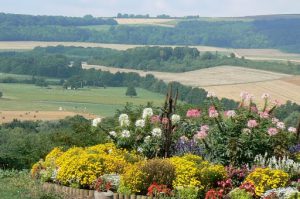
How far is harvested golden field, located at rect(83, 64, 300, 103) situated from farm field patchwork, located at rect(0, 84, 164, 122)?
6766 millimetres

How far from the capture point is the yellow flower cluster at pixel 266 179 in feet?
38.5

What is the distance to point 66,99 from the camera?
96688mm

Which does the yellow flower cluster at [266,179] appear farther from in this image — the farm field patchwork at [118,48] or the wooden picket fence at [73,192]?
the farm field patchwork at [118,48]

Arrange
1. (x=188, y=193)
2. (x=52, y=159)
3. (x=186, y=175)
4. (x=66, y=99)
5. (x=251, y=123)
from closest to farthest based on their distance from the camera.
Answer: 1. (x=188, y=193)
2. (x=186, y=175)
3. (x=251, y=123)
4. (x=52, y=159)
5. (x=66, y=99)

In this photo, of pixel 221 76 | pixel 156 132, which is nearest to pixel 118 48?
pixel 221 76

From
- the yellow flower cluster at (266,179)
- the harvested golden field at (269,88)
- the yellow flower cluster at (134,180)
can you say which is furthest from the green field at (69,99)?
the yellow flower cluster at (266,179)

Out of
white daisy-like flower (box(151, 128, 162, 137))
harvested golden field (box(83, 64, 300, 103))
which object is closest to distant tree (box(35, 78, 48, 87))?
harvested golden field (box(83, 64, 300, 103))

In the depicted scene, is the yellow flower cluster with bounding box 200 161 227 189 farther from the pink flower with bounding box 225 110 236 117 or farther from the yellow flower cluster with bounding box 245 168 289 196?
the pink flower with bounding box 225 110 236 117

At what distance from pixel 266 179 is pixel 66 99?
282ft

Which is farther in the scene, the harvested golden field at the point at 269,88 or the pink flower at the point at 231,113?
the harvested golden field at the point at 269,88

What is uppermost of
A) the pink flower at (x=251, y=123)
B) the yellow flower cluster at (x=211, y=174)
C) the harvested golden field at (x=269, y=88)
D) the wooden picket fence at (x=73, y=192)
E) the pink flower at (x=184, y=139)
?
the pink flower at (x=251, y=123)

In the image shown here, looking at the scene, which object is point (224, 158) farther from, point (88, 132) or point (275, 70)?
point (275, 70)

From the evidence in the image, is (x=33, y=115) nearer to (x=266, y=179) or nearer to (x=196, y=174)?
(x=196, y=174)

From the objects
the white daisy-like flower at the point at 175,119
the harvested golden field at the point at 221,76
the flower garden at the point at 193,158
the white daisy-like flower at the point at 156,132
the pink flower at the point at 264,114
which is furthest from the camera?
the harvested golden field at the point at 221,76
